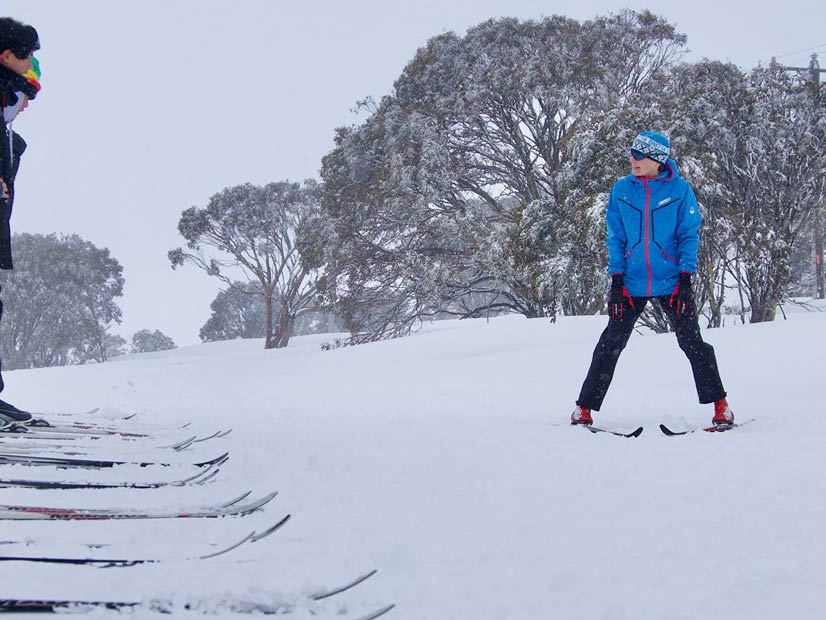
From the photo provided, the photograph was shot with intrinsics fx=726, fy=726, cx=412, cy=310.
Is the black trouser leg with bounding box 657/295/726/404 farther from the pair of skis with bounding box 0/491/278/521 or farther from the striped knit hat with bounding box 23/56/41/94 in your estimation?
the striped knit hat with bounding box 23/56/41/94

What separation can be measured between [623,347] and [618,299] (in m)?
0.28

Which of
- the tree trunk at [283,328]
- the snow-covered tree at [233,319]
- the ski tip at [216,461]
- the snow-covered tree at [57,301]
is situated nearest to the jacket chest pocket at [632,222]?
the ski tip at [216,461]

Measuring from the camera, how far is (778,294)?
13156 mm

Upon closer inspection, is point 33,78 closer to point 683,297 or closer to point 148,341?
point 683,297

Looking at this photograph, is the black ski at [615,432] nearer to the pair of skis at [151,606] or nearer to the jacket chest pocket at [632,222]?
the jacket chest pocket at [632,222]

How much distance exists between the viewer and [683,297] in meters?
4.08

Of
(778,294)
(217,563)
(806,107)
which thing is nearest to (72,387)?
(217,563)

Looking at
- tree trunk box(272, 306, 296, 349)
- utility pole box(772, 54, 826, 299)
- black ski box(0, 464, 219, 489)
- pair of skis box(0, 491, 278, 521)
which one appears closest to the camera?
pair of skis box(0, 491, 278, 521)

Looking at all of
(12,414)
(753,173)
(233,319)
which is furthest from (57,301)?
(12,414)

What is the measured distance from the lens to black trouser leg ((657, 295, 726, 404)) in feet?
13.0

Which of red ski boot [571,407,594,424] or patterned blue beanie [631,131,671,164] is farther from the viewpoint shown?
red ski boot [571,407,594,424]

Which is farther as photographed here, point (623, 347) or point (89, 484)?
point (623, 347)

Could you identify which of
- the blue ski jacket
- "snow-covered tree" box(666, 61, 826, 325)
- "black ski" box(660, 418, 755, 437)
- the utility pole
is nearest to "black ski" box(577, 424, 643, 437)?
"black ski" box(660, 418, 755, 437)

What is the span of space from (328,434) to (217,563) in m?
2.47
